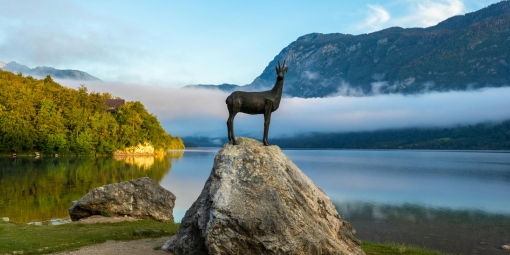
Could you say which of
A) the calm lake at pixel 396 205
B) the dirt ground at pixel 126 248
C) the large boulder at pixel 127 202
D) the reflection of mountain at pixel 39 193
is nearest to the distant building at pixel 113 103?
the reflection of mountain at pixel 39 193

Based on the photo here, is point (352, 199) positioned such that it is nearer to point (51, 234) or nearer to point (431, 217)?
point (431, 217)

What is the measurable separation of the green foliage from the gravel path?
93.8 m

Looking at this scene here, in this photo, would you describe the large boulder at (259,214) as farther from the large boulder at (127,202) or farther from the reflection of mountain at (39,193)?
the reflection of mountain at (39,193)

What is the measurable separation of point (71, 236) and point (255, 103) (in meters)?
9.78

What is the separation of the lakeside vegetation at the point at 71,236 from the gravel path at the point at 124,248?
60 centimetres

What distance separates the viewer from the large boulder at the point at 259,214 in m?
10.9

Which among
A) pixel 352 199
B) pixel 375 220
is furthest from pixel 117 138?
pixel 375 220

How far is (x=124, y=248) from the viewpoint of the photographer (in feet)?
45.8

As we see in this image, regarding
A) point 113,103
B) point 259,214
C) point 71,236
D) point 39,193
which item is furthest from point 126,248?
point 113,103

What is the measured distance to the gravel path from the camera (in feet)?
43.2

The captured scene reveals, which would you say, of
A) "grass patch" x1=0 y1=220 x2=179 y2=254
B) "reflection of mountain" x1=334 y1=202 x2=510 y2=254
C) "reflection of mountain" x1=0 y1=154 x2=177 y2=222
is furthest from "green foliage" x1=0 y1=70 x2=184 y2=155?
"grass patch" x1=0 y1=220 x2=179 y2=254

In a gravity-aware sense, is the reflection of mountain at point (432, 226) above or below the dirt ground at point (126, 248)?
below

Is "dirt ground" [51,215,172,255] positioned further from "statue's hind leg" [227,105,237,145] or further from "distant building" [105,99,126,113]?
"distant building" [105,99,126,113]

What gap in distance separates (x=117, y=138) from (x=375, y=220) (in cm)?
10273
